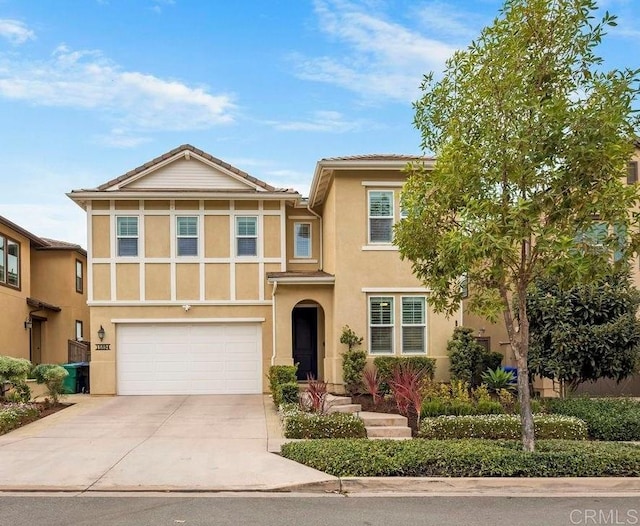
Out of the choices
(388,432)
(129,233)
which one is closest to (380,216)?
(388,432)

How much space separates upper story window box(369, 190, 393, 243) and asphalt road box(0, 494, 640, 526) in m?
9.49

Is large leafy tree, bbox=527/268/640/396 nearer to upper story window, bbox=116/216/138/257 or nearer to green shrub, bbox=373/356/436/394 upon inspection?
green shrub, bbox=373/356/436/394

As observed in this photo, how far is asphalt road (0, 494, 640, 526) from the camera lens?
6980mm

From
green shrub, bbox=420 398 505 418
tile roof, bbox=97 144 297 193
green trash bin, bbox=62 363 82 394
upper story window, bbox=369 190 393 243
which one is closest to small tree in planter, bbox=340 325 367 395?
upper story window, bbox=369 190 393 243

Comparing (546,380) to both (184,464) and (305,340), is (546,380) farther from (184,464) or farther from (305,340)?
(184,464)

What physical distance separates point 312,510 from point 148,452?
161 inches

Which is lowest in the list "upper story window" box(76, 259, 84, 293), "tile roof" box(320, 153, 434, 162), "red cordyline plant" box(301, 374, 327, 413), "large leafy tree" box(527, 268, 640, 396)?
"red cordyline plant" box(301, 374, 327, 413)

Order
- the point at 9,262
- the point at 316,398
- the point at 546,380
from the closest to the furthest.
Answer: the point at 316,398 → the point at 546,380 → the point at 9,262

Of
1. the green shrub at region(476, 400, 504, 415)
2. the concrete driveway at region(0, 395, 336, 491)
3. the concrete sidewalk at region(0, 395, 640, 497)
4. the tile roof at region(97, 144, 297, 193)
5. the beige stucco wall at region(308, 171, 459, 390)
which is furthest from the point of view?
the tile roof at region(97, 144, 297, 193)

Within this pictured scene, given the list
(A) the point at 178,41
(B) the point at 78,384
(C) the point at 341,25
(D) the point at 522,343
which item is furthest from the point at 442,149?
(B) the point at 78,384

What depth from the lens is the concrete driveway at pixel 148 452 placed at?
339 inches

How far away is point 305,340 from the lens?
20062 mm

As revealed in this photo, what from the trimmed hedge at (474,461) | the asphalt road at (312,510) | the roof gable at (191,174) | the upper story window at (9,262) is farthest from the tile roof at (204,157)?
the asphalt road at (312,510)

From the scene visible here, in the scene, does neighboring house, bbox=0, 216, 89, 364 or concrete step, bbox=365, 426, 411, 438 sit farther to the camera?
neighboring house, bbox=0, 216, 89, 364
